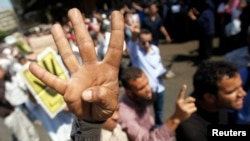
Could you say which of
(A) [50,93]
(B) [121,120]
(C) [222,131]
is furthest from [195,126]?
(A) [50,93]

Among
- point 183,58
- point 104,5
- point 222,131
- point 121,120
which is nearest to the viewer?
point 222,131

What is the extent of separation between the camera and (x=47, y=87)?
358cm

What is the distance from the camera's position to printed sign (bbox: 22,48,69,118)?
3.42m

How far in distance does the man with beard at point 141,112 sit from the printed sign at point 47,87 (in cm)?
79

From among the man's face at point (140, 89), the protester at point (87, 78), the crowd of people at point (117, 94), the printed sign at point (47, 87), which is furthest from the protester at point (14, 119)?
the protester at point (87, 78)

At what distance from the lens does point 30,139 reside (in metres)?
4.47

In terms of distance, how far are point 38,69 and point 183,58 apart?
23.6 feet

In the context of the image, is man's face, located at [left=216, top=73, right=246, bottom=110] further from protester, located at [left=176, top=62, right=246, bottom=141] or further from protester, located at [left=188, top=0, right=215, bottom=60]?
protester, located at [left=188, top=0, right=215, bottom=60]

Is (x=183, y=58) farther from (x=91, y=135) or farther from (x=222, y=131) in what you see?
(x=91, y=135)

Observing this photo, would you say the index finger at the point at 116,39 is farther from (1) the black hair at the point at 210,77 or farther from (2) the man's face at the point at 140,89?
(2) the man's face at the point at 140,89

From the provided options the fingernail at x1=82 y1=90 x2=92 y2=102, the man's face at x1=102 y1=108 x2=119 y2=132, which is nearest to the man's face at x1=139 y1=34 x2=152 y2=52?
the man's face at x1=102 y1=108 x2=119 y2=132

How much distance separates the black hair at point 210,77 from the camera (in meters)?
2.40

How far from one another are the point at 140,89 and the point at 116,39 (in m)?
1.29

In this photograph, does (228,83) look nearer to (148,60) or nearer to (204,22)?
(148,60)
